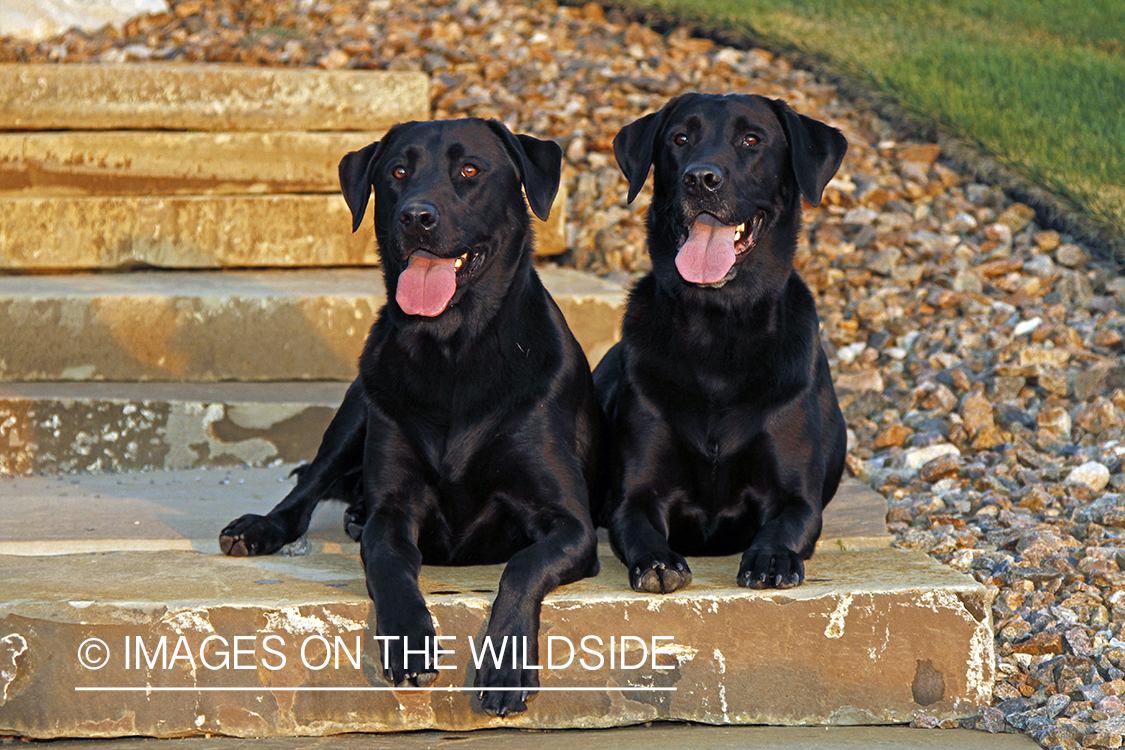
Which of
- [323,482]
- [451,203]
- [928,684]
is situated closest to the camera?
[928,684]

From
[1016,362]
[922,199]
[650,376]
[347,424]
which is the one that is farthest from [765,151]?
[922,199]

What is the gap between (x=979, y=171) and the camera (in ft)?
20.6

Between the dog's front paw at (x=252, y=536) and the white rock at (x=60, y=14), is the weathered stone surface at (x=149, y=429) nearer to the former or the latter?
the dog's front paw at (x=252, y=536)

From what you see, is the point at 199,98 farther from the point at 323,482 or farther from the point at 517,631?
the point at 517,631

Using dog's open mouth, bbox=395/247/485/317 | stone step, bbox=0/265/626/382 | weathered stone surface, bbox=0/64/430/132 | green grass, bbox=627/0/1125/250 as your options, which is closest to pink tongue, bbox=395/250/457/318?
dog's open mouth, bbox=395/247/485/317

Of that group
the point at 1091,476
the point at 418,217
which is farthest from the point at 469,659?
the point at 1091,476

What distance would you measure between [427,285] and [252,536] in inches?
33.7

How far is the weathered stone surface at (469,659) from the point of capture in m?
2.71

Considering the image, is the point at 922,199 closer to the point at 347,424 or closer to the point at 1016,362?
the point at 1016,362

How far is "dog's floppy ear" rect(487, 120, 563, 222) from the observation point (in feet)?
11.1

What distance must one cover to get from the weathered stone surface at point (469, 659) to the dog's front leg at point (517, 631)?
6 centimetres

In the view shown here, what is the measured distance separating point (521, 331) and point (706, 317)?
21.2 inches

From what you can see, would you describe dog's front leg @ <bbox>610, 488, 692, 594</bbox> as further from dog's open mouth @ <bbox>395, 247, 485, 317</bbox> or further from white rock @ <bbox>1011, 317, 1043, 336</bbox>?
white rock @ <bbox>1011, 317, 1043, 336</bbox>

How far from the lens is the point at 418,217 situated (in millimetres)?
3111
